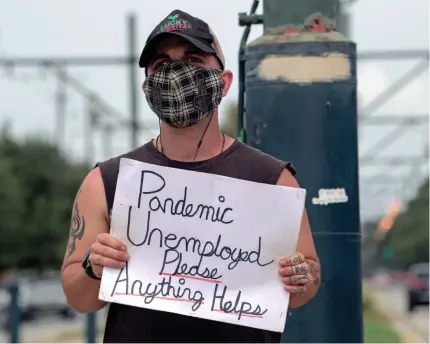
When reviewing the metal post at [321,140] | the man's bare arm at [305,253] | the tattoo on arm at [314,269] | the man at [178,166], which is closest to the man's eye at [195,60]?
the man at [178,166]

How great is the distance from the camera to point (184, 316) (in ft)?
10.6

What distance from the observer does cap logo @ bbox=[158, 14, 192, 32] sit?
3264 millimetres

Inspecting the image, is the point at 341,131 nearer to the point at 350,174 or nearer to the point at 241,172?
the point at 350,174

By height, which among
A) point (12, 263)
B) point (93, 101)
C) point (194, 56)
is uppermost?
point (194, 56)

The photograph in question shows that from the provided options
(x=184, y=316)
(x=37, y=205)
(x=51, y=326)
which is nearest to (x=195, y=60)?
(x=184, y=316)

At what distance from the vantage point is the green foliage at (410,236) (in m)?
89.0

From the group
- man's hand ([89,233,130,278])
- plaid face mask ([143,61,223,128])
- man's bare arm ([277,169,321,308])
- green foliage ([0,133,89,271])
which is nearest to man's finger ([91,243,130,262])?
man's hand ([89,233,130,278])

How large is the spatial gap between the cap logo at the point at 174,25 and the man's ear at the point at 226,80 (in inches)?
7.9

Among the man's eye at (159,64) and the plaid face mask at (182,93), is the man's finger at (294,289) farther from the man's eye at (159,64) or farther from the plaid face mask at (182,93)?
the man's eye at (159,64)

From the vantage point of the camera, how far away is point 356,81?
16.3ft

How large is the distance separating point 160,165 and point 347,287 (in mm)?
1856

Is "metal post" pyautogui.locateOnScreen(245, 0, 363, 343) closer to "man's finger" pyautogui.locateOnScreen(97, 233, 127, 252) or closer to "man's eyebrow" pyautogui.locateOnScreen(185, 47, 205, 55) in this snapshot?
"man's eyebrow" pyautogui.locateOnScreen(185, 47, 205, 55)

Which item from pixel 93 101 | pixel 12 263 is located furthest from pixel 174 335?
pixel 12 263

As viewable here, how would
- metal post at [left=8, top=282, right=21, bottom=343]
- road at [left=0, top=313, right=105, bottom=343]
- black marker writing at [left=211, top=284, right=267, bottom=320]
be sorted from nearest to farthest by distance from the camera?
Answer: 1. black marker writing at [left=211, top=284, right=267, bottom=320]
2. metal post at [left=8, top=282, right=21, bottom=343]
3. road at [left=0, top=313, right=105, bottom=343]
